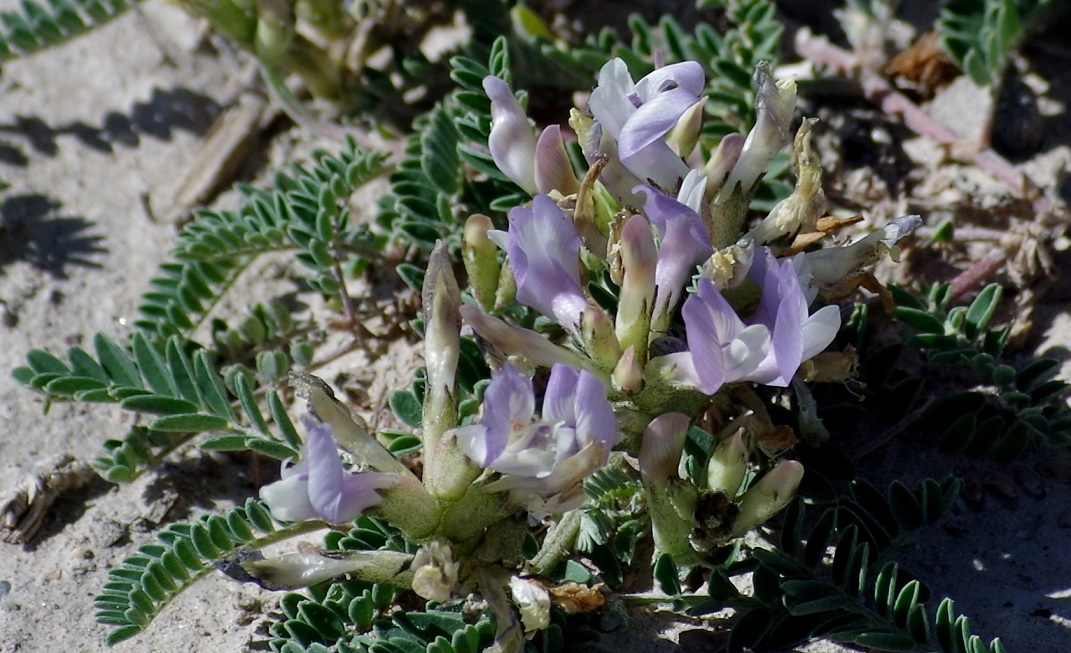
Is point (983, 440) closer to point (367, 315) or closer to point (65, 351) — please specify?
point (367, 315)

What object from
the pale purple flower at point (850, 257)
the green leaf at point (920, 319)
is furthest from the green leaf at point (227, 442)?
the green leaf at point (920, 319)

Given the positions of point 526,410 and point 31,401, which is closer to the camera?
point 526,410

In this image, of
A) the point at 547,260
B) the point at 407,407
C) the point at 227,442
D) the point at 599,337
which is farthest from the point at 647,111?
the point at 227,442

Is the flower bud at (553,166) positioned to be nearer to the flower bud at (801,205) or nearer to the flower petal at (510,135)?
the flower petal at (510,135)

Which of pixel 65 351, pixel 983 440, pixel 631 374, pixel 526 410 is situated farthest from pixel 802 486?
pixel 65 351

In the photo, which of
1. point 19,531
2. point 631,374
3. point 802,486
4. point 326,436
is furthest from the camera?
point 19,531
